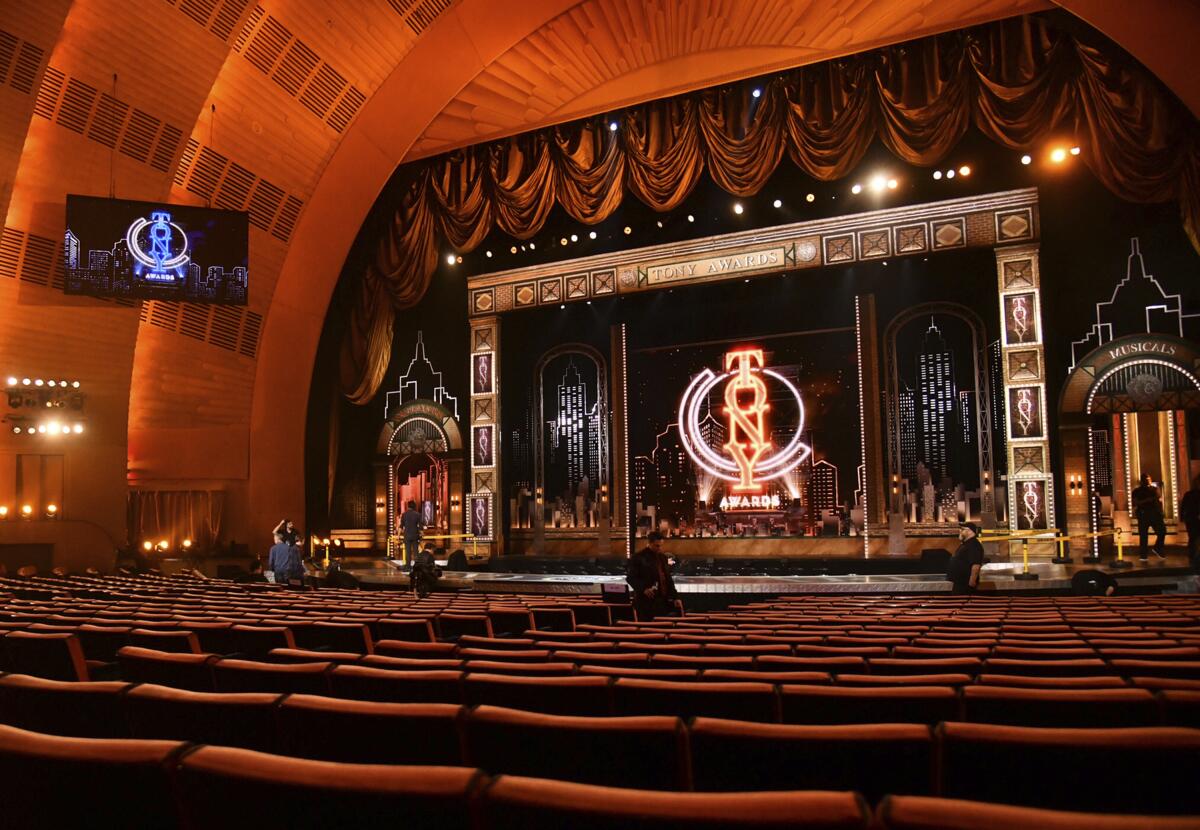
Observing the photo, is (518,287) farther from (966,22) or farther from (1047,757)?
(1047,757)

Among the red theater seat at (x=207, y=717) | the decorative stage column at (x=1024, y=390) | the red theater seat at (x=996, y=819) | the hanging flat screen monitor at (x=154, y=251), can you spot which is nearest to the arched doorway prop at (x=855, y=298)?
the decorative stage column at (x=1024, y=390)

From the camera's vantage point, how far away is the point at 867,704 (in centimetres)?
192

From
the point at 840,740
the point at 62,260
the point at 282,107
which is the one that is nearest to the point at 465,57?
the point at 282,107

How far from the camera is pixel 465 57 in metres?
14.6

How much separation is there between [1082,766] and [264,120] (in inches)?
640

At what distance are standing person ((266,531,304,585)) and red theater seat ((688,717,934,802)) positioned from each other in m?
8.93

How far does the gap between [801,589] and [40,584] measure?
8.67 metres

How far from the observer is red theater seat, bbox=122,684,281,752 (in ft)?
6.04

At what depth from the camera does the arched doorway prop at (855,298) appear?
13.9 metres

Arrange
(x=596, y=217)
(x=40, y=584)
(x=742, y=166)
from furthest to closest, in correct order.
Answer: (x=596, y=217) < (x=742, y=166) < (x=40, y=584)

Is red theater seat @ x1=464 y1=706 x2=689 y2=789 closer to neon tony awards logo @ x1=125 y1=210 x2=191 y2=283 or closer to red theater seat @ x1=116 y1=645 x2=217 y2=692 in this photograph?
red theater seat @ x1=116 y1=645 x2=217 y2=692

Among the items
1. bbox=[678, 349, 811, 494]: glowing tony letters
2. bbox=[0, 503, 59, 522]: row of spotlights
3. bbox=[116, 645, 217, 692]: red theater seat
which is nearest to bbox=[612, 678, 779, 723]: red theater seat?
bbox=[116, 645, 217, 692]: red theater seat

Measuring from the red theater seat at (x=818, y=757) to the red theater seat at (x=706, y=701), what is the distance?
0.49 meters

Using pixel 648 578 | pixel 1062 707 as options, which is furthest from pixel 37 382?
pixel 1062 707
